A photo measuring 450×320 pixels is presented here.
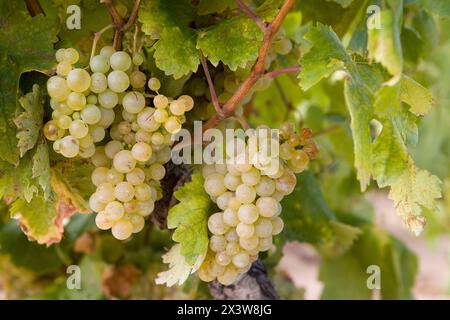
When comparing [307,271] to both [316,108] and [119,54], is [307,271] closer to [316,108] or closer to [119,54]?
[316,108]

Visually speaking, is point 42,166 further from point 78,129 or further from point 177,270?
point 177,270

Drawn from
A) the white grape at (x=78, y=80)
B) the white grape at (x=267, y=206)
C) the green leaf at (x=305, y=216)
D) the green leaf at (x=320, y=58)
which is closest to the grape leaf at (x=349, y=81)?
the green leaf at (x=320, y=58)

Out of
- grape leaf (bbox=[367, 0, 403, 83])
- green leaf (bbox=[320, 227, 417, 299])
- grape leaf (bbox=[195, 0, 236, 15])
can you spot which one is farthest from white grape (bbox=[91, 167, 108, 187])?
green leaf (bbox=[320, 227, 417, 299])

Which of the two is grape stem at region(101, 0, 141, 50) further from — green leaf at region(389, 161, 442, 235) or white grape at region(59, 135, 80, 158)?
green leaf at region(389, 161, 442, 235)

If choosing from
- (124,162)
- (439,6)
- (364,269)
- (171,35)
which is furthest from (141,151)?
(364,269)

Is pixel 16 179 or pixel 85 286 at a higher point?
pixel 16 179
